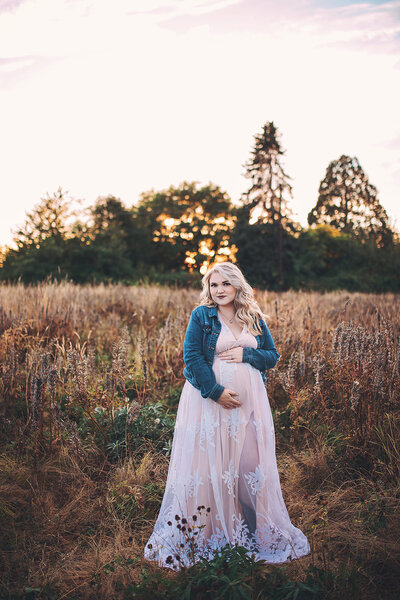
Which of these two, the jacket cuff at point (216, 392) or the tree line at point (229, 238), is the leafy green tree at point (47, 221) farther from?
the jacket cuff at point (216, 392)

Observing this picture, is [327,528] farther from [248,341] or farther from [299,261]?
[299,261]

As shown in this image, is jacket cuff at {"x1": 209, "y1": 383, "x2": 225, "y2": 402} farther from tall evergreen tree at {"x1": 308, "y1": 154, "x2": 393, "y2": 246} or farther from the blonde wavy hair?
tall evergreen tree at {"x1": 308, "y1": 154, "x2": 393, "y2": 246}

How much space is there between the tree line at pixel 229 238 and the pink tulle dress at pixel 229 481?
65.0 ft

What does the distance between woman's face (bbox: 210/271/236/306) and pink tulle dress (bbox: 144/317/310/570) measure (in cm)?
39

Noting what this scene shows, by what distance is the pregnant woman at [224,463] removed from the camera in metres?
2.37

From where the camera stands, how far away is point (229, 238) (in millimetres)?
32469

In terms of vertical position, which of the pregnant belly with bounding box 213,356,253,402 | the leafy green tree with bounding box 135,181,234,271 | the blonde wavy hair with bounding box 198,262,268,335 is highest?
the leafy green tree with bounding box 135,181,234,271

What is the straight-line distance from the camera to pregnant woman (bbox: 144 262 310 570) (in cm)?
237

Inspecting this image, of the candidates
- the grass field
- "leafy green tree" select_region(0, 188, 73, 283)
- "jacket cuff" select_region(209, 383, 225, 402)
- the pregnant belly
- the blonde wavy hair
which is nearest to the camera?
the grass field

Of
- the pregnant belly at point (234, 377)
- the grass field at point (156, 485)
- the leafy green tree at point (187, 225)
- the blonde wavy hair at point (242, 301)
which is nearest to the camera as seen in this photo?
the grass field at point (156, 485)

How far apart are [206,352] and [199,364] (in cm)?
13

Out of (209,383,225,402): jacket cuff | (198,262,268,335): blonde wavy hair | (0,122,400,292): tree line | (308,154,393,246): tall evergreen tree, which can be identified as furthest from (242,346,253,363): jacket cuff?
(308,154,393,246): tall evergreen tree

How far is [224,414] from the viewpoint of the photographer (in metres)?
2.43

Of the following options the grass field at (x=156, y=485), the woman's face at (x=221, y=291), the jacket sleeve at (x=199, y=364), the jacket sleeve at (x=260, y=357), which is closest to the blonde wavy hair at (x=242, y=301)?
the woman's face at (x=221, y=291)
